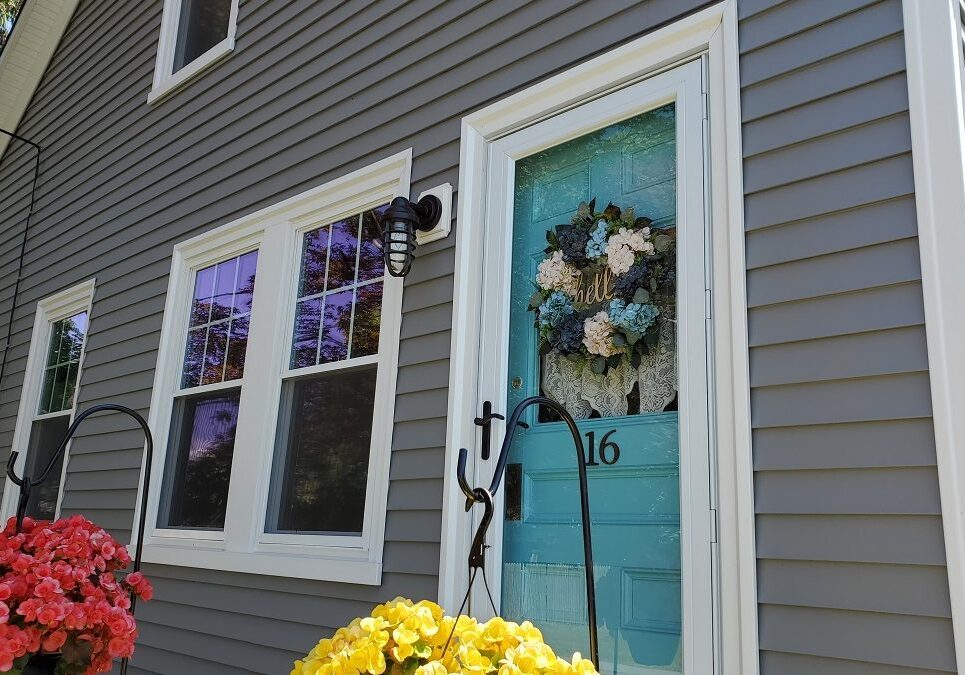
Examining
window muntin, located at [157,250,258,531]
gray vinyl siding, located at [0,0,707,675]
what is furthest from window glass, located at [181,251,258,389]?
gray vinyl siding, located at [0,0,707,675]

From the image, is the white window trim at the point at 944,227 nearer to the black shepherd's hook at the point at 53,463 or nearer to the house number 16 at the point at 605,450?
the house number 16 at the point at 605,450

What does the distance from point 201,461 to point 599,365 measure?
7.93 feet

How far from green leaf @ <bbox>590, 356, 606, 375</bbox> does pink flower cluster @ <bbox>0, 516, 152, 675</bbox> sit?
160 cm

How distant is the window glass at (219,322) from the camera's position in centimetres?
410

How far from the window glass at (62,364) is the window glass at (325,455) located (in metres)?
2.37

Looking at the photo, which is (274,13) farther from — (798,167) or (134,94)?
(798,167)

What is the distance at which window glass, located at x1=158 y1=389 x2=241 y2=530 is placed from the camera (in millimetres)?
3951

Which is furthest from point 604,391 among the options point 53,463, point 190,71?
point 190,71

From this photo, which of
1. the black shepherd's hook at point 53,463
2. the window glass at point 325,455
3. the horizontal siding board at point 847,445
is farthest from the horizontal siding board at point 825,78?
the black shepherd's hook at point 53,463

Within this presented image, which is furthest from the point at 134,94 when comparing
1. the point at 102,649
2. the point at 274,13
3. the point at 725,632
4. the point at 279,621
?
the point at 725,632

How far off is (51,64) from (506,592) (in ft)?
20.1

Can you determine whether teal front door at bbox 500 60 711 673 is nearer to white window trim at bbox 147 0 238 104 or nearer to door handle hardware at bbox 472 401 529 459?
door handle hardware at bbox 472 401 529 459

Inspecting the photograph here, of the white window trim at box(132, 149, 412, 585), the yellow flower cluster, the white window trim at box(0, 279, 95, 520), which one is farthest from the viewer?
the white window trim at box(0, 279, 95, 520)

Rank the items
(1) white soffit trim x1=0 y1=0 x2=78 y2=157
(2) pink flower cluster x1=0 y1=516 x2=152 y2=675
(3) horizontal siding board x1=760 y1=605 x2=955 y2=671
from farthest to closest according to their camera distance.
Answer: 1. (1) white soffit trim x1=0 y1=0 x2=78 y2=157
2. (2) pink flower cluster x1=0 y1=516 x2=152 y2=675
3. (3) horizontal siding board x1=760 y1=605 x2=955 y2=671
